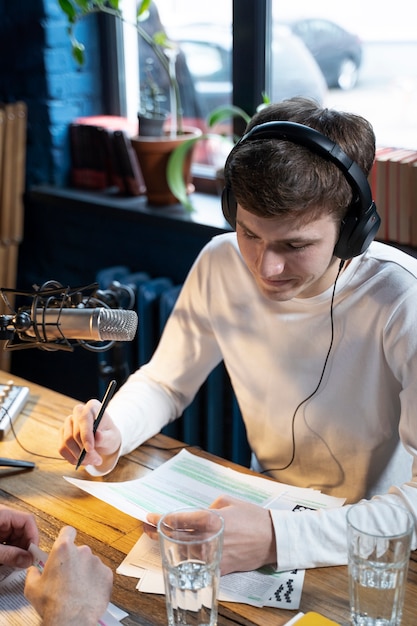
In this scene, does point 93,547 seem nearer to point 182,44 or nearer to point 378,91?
point 378,91

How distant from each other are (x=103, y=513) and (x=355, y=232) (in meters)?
0.61

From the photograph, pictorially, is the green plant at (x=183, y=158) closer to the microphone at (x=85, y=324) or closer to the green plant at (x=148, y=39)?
the green plant at (x=148, y=39)

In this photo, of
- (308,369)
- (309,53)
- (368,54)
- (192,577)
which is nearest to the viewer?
(192,577)

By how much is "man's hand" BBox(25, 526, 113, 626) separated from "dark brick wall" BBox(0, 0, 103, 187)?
2.14 m

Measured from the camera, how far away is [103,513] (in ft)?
4.23

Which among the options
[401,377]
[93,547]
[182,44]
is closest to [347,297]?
[401,377]

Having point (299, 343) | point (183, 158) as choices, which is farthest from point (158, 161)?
point (299, 343)

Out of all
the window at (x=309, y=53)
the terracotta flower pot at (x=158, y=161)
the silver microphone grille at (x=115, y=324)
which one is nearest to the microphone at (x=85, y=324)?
the silver microphone grille at (x=115, y=324)

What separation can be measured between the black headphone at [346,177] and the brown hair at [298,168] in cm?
1

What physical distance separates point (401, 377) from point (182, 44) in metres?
1.72

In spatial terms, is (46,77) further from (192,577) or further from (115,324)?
(192,577)

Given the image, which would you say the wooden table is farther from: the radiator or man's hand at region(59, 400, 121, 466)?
the radiator

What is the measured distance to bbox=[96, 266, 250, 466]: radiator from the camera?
7.75ft

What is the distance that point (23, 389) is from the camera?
66.6 inches
